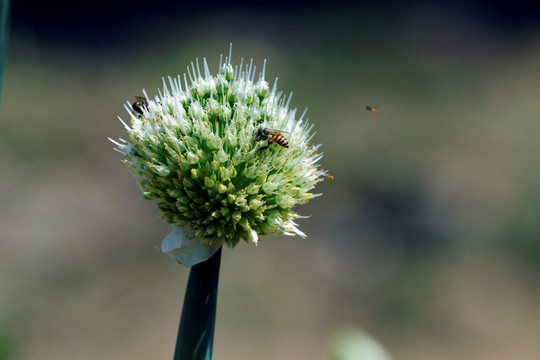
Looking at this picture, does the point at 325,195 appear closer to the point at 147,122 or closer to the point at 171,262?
the point at 171,262

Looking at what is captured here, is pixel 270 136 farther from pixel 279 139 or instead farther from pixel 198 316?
pixel 198 316

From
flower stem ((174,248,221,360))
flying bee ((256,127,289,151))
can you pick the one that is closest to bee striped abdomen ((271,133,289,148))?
flying bee ((256,127,289,151))

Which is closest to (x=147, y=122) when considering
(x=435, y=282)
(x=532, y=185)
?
(x=435, y=282)

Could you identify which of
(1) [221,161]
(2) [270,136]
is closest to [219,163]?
(1) [221,161]

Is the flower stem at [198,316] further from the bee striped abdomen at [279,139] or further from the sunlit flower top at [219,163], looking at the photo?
the bee striped abdomen at [279,139]

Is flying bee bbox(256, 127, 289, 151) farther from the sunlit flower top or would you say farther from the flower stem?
the flower stem

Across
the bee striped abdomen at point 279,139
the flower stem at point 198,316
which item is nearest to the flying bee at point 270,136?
the bee striped abdomen at point 279,139
